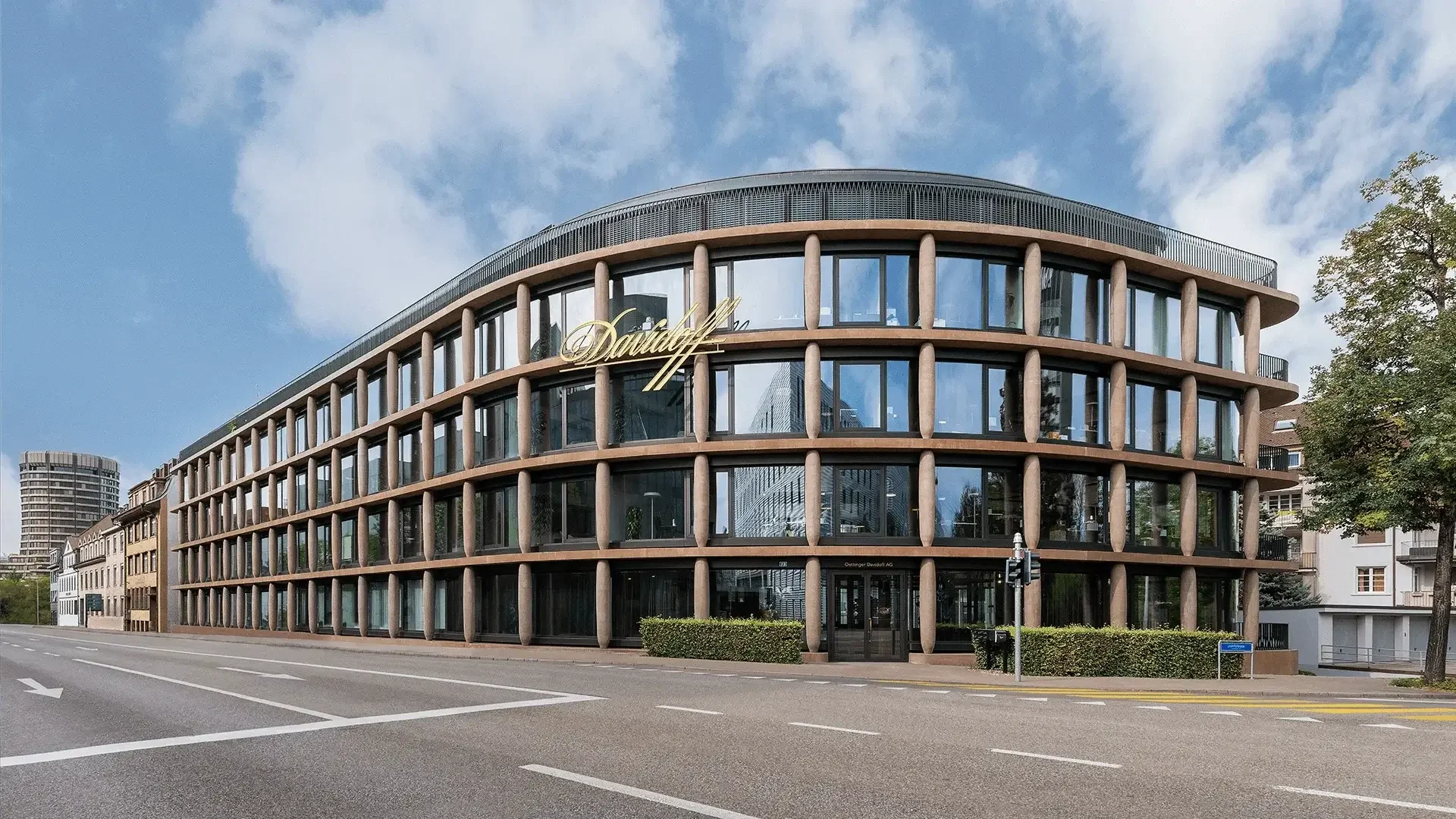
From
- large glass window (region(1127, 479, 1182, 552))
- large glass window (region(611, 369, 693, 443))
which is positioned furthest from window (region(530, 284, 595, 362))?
large glass window (region(1127, 479, 1182, 552))

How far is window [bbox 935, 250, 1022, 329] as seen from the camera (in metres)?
30.1

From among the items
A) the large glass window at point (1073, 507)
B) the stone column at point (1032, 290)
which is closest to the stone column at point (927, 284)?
the stone column at point (1032, 290)

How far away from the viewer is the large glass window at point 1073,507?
99.0 feet

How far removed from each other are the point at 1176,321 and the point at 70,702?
30.7 m

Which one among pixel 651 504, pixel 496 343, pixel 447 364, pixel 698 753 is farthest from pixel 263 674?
pixel 447 364

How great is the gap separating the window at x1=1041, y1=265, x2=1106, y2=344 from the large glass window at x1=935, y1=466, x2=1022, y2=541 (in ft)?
15.3

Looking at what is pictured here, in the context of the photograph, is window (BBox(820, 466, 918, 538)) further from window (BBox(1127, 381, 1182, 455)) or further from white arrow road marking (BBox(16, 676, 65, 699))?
white arrow road marking (BBox(16, 676, 65, 699))

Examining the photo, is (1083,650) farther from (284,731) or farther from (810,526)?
(284,731)

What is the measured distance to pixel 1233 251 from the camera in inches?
1369

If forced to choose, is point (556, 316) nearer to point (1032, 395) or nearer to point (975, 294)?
point (975, 294)

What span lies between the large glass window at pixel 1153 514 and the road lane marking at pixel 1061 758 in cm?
2335

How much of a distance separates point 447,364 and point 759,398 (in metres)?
15.6

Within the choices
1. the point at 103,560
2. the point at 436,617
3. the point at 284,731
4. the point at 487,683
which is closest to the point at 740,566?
the point at 487,683

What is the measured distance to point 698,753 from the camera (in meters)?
10.0
